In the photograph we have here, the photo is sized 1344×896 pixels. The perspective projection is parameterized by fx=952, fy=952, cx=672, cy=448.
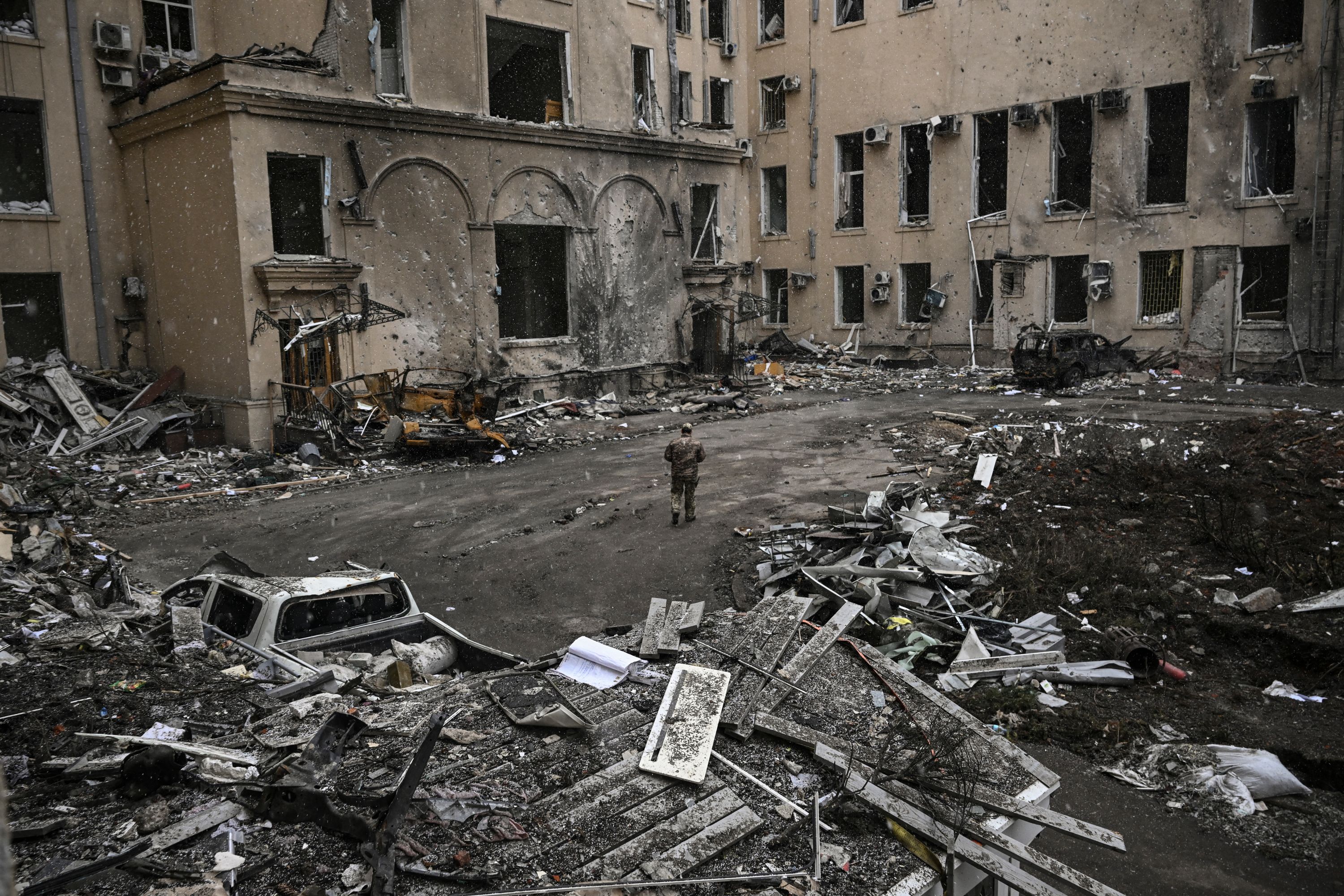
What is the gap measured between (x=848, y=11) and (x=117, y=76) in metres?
21.5

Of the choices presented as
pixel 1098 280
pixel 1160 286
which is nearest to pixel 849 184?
pixel 1098 280

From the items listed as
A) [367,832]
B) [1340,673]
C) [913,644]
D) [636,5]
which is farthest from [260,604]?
[636,5]

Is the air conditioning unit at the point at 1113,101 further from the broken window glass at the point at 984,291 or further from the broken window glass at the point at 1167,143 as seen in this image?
the broken window glass at the point at 984,291

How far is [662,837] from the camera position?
12.7 feet

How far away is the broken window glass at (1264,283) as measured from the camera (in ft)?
79.8

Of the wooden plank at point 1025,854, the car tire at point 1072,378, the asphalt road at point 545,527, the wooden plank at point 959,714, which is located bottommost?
the asphalt road at point 545,527

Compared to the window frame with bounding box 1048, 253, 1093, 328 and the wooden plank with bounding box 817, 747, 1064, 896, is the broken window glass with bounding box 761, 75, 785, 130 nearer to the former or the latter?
the window frame with bounding box 1048, 253, 1093, 328

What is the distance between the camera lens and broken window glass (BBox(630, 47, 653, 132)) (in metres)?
26.1

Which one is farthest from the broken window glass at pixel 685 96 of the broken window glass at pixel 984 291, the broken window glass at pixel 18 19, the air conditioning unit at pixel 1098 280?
the broken window glass at pixel 18 19

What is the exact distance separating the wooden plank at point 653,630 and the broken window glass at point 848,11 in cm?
2868

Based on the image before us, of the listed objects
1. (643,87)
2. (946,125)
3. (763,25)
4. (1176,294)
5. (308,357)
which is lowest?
(308,357)

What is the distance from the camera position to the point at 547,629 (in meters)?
10.0

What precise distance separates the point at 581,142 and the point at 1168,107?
1604 cm

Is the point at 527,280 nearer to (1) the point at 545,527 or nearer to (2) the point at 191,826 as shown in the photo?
(1) the point at 545,527
